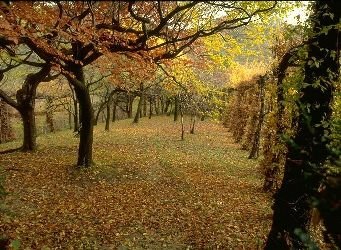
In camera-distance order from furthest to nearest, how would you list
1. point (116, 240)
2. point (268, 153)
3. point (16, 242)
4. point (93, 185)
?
point (268, 153), point (93, 185), point (116, 240), point (16, 242)

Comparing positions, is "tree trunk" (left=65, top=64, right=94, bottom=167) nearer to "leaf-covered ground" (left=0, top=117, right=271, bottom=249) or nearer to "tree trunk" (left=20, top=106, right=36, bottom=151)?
"leaf-covered ground" (left=0, top=117, right=271, bottom=249)

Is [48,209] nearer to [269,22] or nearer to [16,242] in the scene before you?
[16,242]

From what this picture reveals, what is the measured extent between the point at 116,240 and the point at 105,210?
2.43 m

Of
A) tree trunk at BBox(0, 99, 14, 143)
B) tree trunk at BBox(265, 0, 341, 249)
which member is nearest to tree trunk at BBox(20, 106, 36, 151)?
tree trunk at BBox(265, 0, 341, 249)

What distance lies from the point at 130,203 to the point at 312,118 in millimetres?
7919

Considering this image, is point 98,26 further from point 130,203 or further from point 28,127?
point 28,127

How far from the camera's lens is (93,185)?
15.1m

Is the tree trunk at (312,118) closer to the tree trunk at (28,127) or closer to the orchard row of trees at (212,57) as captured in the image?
the orchard row of trees at (212,57)

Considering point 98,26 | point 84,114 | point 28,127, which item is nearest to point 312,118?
point 98,26

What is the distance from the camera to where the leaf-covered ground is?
9.96m

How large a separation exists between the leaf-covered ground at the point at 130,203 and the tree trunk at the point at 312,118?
100 inches

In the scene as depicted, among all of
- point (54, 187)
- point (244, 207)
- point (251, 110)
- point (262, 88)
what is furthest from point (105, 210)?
point (251, 110)

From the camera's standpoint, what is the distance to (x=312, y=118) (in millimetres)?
7070

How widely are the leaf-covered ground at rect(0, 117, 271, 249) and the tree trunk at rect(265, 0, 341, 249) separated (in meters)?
2.54
